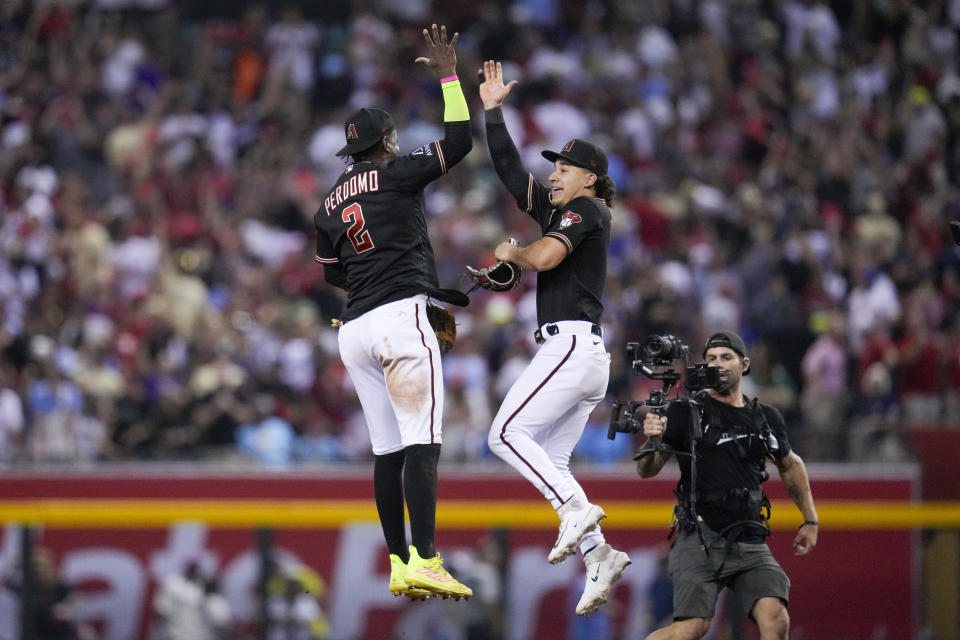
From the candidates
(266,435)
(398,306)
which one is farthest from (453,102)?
(266,435)

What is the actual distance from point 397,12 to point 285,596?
1032 cm

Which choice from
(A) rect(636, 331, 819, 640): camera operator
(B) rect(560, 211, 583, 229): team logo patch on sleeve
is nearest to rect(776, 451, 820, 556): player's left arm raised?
(A) rect(636, 331, 819, 640): camera operator

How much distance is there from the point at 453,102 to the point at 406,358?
1.32 metres

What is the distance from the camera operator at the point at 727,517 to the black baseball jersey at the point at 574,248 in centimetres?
107

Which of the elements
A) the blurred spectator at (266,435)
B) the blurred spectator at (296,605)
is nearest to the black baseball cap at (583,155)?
the blurred spectator at (296,605)

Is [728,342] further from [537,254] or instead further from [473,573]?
[473,573]

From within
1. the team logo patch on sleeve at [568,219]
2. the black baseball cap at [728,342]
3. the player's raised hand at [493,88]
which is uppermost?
the player's raised hand at [493,88]

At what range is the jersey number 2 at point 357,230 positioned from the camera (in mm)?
7793

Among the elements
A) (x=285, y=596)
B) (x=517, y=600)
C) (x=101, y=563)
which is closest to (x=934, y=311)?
(x=517, y=600)

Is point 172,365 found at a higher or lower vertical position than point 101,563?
higher

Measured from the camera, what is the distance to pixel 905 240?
17016 millimetres

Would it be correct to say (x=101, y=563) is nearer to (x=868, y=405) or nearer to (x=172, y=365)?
(x=172, y=365)

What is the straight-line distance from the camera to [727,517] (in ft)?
29.1

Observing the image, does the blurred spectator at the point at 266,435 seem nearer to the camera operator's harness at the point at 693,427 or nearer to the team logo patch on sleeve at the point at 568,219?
the camera operator's harness at the point at 693,427
